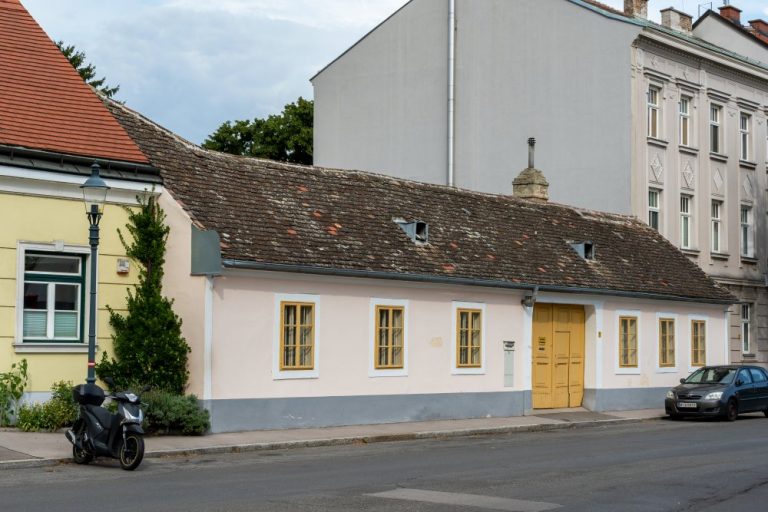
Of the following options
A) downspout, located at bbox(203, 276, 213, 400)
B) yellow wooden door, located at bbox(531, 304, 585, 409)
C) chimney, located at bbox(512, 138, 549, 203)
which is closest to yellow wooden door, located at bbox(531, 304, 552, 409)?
yellow wooden door, located at bbox(531, 304, 585, 409)

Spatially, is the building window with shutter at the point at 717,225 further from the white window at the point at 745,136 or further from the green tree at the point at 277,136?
the green tree at the point at 277,136

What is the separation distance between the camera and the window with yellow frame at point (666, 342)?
31.2 m

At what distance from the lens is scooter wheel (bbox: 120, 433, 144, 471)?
1533 cm

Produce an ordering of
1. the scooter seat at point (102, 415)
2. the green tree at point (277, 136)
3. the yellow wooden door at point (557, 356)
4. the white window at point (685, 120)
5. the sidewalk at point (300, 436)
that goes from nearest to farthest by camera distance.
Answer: the scooter seat at point (102, 415) < the sidewalk at point (300, 436) < the yellow wooden door at point (557, 356) < the white window at point (685, 120) < the green tree at point (277, 136)

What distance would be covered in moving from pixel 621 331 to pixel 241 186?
37.9 feet

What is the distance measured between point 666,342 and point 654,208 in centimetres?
777

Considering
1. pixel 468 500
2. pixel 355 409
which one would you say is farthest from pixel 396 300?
pixel 468 500

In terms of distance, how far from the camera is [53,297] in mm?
19969

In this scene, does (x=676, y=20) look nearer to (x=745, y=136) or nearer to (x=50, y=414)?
(x=745, y=136)

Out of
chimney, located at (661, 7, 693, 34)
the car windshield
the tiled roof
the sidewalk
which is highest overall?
chimney, located at (661, 7, 693, 34)

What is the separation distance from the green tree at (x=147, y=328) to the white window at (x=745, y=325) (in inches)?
1040

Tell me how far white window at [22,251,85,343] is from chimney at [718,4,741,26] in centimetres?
3546

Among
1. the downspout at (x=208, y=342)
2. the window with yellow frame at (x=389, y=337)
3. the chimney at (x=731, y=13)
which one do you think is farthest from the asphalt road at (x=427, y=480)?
the chimney at (x=731, y=13)

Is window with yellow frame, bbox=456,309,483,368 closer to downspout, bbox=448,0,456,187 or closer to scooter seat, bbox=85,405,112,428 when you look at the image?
scooter seat, bbox=85,405,112,428
